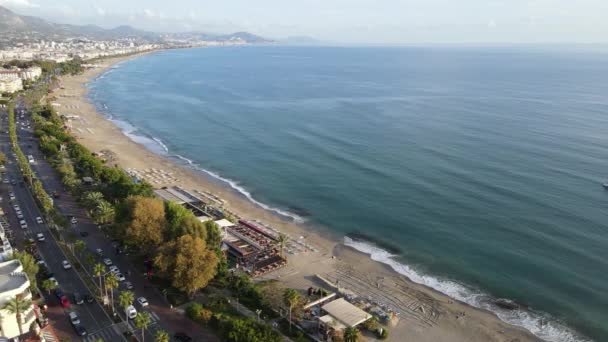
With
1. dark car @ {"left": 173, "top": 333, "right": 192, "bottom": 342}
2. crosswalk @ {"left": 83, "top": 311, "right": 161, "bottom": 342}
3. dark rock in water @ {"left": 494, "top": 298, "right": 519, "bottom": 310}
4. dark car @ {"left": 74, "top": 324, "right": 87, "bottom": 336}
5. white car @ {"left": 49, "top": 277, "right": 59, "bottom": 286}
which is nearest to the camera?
crosswalk @ {"left": 83, "top": 311, "right": 161, "bottom": 342}

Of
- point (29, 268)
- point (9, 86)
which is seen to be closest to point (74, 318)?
point (29, 268)

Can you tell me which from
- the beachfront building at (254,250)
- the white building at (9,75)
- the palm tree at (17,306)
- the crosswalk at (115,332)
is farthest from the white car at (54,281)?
the white building at (9,75)

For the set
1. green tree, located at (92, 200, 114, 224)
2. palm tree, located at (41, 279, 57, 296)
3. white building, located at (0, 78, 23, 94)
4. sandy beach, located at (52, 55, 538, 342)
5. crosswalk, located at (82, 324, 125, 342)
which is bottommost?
sandy beach, located at (52, 55, 538, 342)

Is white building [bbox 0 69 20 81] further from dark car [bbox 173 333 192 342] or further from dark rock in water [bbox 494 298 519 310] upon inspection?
dark rock in water [bbox 494 298 519 310]

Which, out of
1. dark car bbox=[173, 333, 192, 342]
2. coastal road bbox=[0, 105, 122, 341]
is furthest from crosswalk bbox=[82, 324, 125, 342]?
dark car bbox=[173, 333, 192, 342]

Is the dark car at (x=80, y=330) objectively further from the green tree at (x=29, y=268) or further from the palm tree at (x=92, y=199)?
the palm tree at (x=92, y=199)

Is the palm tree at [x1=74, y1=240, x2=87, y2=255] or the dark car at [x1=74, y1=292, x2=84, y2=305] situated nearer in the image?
the dark car at [x1=74, y1=292, x2=84, y2=305]
